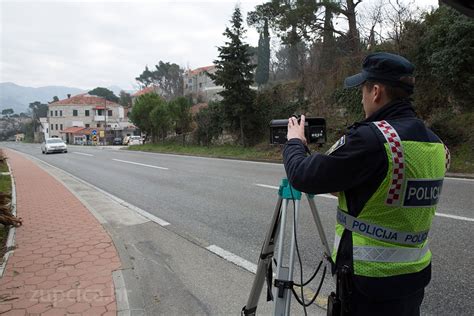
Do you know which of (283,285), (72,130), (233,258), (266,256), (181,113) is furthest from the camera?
(72,130)

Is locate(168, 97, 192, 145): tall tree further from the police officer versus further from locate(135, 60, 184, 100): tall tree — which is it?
locate(135, 60, 184, 100): tall tree

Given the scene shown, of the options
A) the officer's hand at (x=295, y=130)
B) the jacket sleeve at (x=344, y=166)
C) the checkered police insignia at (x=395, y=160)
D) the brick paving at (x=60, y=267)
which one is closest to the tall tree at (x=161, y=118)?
the brick paving at (x=60, y=267)

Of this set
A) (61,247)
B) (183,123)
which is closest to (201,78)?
(183,123)

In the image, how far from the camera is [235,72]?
2158 cm

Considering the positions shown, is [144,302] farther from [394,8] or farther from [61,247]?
[394,8]

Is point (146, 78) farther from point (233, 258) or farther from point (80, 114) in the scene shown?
point (233, 258)

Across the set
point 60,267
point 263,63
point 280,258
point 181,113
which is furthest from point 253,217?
point 263,63

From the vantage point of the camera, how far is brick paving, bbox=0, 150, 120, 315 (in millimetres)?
3268

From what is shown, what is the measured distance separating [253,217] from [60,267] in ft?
10.7

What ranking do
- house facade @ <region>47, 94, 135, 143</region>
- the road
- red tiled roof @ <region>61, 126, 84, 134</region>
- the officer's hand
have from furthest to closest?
house facade @ <region>47, 94, 135, 143</region>
red tiled roof @ <region>61, 126, 84, 134</region>
the road
the officer's hand

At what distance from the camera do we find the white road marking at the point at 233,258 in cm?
420

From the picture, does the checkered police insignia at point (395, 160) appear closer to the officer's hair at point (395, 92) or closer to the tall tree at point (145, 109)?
the officer's hair at point (395, 92)

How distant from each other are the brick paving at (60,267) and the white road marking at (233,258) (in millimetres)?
1254

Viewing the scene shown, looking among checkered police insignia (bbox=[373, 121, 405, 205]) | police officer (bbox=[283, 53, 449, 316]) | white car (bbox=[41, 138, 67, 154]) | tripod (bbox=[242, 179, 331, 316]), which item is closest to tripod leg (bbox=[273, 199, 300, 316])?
tripod (bbox=[242, 179, 331, 316])
